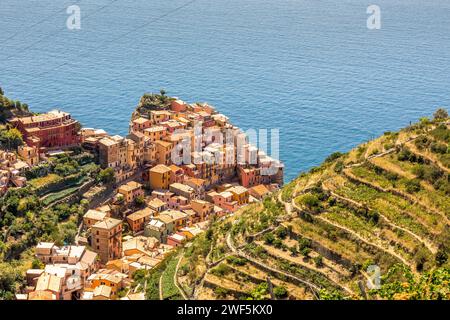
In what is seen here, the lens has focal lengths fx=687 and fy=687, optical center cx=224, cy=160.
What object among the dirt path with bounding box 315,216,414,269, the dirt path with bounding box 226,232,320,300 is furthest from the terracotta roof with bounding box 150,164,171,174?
the dirt path with bounding box 315,216,414,269

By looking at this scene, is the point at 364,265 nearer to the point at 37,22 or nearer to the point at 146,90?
the point at 146,90

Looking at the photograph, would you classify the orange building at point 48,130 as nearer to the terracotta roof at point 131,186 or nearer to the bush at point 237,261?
the terracotta roof at point 131,186

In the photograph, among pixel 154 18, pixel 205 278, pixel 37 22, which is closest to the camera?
pixel 205 278

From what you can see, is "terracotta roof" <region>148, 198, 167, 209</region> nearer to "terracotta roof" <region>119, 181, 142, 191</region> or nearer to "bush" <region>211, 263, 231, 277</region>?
"terracotta roof" <region>119, 181, 142, 191</region>

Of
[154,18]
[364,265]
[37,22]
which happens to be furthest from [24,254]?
[154,18]

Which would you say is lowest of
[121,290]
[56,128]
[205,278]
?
[121,290]
